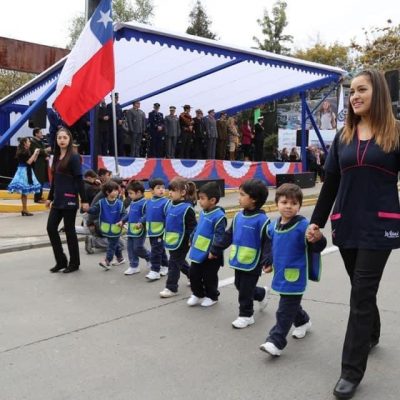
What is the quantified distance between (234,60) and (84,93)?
686 centimetres

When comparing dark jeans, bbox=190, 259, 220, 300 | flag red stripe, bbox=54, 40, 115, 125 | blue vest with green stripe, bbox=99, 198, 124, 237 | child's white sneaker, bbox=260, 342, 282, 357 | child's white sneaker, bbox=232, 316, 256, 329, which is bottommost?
A: child's white sneaker, bbox=232, 316, 256, 329

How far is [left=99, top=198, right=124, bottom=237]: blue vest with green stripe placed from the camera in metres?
7.22

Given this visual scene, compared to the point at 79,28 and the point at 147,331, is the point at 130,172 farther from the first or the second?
the point at 79,28

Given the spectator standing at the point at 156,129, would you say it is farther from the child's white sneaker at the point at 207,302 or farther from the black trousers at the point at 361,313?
the black trousers at the point at 361,313

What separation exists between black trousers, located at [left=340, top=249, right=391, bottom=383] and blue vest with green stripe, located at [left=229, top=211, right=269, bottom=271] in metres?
1.38

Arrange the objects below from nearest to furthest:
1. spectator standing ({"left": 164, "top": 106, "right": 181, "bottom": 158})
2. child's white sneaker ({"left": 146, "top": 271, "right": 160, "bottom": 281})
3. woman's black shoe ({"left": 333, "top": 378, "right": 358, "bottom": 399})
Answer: woman's black shoe ({"left": 333, "top": 378, "right": 358, "bottom": 399}), child's white sneaker ({"left": 146, "top": 271, "right": 160, "bottom": 281}), spectator standing ({"left": 164, "top": 106, "right": 181, "bottom": 158})

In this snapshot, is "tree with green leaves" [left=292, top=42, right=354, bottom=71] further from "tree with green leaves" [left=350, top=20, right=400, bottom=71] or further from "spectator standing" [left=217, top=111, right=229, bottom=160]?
"spectator standing" [left=217, top=111, right=229, bottom=160]

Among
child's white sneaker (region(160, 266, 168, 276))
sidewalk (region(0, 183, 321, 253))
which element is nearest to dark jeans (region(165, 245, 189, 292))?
child's white sneaker (region(160, 266, 168, 276))

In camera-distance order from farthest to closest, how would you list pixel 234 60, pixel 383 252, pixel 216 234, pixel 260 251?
pixel 234 60 → pixel 216 234 → pixel 260 251 → pixel 383 252

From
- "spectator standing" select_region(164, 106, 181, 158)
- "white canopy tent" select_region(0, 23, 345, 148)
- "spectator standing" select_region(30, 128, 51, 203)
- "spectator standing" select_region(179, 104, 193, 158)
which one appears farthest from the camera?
"spectator standing" select_region(179, 104, 193, 158)

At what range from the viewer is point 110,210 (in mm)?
7285

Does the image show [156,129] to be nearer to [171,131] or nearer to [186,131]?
[171,131]

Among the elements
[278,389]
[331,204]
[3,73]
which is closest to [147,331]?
[278,389]

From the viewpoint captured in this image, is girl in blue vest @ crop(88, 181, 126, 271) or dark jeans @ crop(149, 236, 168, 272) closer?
dark jeans @ crop(149, 236, 168, 272)
